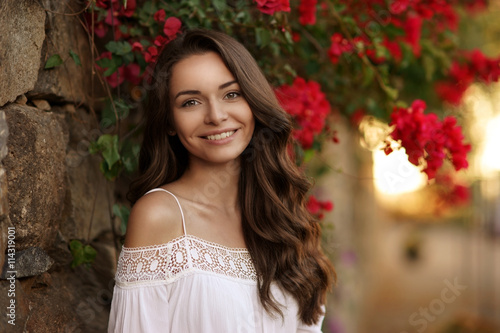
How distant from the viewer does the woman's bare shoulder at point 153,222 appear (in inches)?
71.5

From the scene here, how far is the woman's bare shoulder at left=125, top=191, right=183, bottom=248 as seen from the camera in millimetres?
1815

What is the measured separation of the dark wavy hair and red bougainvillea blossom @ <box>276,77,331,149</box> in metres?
0.25

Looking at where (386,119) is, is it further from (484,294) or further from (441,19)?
(484,294)

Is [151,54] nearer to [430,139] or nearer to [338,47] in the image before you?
[338,47]

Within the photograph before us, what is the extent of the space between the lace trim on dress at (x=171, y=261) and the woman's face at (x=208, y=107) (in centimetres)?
32

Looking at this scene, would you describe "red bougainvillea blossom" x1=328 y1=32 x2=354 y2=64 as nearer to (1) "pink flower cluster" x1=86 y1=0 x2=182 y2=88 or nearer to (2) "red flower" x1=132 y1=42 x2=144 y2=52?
(1) "pink flower cluster" x1=86 y1=0 x2=182 y2=88

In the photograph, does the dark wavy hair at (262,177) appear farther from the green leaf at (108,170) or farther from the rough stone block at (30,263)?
the rough stone block at (30,263)

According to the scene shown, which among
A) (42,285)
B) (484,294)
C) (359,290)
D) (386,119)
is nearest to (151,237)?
(42,285)

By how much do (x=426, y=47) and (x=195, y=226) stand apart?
6.28 ft

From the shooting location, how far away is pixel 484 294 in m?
7.96

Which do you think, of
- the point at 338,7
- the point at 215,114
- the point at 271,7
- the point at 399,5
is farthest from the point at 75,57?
the point at 399,5

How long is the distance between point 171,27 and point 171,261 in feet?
2.89

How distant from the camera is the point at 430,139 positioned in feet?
7.41

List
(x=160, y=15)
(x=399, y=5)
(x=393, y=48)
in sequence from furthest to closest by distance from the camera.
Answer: (x=393, y=48) → (x=399, y=5) → (x=160, y=15)
